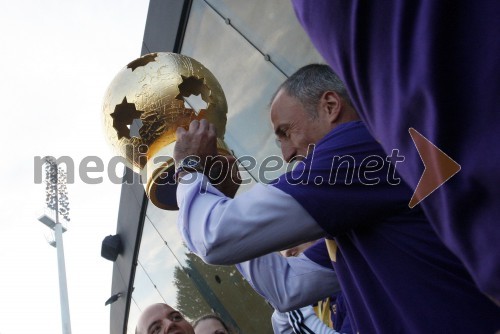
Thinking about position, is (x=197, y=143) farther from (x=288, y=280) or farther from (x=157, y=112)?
(x=288, y=280)

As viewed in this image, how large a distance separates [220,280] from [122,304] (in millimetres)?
4743

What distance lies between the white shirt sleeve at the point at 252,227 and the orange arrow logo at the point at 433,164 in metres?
0.63

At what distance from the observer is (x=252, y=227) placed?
58.2 inches

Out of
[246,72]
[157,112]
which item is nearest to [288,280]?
[157,112]

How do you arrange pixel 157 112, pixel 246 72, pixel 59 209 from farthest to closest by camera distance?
pixel 59 209 → pixel 246 72 → pixel 157 112

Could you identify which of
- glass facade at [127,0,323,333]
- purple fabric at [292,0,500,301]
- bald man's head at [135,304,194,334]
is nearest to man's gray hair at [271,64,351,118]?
purple fabric at [292,0,500,301]

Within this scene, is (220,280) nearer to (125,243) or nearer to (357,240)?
(125,243)

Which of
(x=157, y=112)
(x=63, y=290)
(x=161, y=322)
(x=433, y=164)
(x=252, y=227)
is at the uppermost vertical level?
(x=63, y=290)

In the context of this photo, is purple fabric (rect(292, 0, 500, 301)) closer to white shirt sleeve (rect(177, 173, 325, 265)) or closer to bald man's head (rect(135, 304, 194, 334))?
white shirt sleeve (rect(177, 173, 325, 265))

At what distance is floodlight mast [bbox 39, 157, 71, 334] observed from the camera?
14398 millimetres

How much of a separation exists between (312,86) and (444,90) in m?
1.22

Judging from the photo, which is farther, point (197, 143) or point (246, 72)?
point (246, 72)

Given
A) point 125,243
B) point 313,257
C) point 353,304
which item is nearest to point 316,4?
point 353,304

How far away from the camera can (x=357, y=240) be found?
1.46 m
